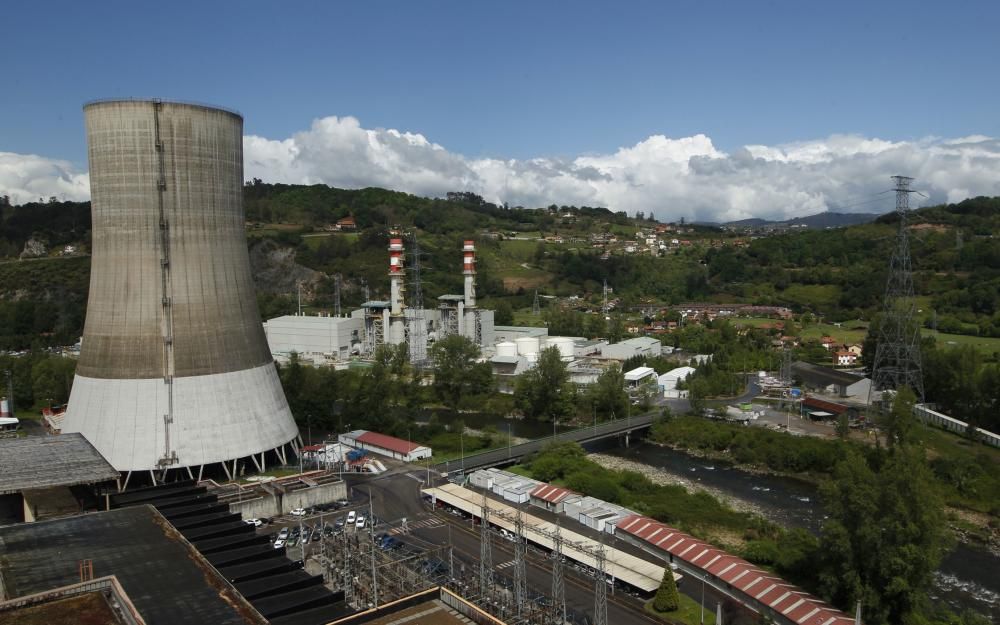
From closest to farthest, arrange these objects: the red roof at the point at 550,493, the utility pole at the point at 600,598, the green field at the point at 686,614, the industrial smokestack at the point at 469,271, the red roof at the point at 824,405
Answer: the utility pole at the point at 600,598 → the green field at the point at 686,614 → the red roof at the point at 550,493 → the red roof at the point at 824,405 → the industrial smokestack at the point at 469,271

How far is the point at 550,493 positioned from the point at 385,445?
8492 millimetres

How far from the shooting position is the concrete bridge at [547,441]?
27109 millimetres

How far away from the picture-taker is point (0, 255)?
3241 inches

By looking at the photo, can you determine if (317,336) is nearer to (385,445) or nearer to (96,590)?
(385,445)

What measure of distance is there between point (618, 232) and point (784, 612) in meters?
122

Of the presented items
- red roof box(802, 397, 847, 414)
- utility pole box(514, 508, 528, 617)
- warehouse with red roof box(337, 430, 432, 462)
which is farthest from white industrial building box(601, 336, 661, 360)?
utility pole box(514, 508, 528, 617)

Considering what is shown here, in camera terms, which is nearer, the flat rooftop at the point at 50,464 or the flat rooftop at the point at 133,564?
the flat rooftop at the point at 133,564

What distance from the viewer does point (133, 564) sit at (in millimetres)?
13148

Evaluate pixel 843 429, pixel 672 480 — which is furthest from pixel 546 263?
pixel 672 480

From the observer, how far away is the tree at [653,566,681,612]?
15.7 metres

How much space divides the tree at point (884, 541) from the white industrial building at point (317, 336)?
40.4 meters

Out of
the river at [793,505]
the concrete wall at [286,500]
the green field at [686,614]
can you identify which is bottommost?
the river at [793,505]

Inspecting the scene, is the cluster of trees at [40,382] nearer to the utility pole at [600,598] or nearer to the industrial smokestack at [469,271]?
the industrial smokestack at [469,271]

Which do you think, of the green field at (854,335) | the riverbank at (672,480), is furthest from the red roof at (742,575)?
the green field at (854,335)
